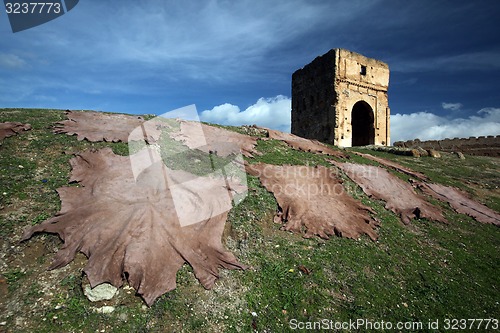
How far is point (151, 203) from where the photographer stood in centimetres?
366

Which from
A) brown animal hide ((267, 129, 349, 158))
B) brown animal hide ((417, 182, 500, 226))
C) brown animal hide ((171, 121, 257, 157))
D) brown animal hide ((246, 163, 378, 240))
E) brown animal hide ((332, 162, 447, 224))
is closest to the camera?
brown animal hide ((246, 163, 378, 240))

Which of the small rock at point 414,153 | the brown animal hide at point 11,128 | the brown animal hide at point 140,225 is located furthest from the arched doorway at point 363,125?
the brown animal hide at point 11,128

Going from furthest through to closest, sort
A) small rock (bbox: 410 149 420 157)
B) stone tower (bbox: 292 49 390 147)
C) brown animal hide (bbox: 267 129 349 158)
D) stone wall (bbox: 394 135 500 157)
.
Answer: stone wall (bbox: 394 135 500 157), stone tower (bbox: 292 49 390 147), small rock (bbox: 410 149 420 157), brown animal hide (bbox: 267 129 349 158)

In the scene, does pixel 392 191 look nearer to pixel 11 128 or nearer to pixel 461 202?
pixel 461 202

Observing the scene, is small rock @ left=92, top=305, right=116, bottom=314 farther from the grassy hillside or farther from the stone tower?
the stone tower

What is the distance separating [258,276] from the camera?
324cm

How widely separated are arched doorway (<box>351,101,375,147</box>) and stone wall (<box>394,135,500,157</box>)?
626cm

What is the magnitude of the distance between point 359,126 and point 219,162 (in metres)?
16.1

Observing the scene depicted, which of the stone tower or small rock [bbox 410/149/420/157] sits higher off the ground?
the stone tower

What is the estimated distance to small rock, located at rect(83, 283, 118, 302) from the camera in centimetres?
262

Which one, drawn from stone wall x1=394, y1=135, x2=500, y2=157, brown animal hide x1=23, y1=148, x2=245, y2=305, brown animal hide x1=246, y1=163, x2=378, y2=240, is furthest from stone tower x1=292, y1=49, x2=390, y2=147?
brown animal hide x1=23, y1=148, x2=245, y2=305

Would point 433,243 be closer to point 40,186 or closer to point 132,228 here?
point 132,228

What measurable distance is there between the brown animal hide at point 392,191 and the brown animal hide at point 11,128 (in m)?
6.60

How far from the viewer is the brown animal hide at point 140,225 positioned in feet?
9.48
